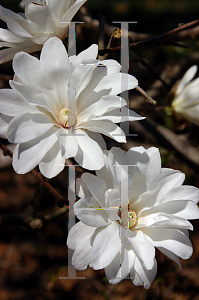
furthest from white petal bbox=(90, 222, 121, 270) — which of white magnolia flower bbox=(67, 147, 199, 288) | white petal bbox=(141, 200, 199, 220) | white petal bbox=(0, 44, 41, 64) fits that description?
white petal bbox=(0, 44, 41, 64)

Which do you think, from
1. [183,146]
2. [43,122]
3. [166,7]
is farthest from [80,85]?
[166,7]

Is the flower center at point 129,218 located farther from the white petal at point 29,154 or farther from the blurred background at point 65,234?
the blurred background at point 65,234

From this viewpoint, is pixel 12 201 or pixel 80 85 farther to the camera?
pixel 12 201

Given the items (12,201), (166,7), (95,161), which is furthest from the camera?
(166,7)

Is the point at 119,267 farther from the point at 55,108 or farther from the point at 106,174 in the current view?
the point at 55,108

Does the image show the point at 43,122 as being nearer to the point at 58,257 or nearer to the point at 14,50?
the point at 14,50

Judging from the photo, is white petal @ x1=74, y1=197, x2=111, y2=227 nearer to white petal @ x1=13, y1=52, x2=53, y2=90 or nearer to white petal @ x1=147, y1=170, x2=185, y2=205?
white petal @ x1=147, y1=170, x2=185, y2=205

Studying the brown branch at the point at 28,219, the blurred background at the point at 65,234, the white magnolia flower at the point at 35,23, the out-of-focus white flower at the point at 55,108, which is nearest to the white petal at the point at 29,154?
the out-of-focus white flower at the point at 55,108

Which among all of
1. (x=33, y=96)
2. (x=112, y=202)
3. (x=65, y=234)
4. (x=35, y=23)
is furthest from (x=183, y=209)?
(x=65, y=234)
